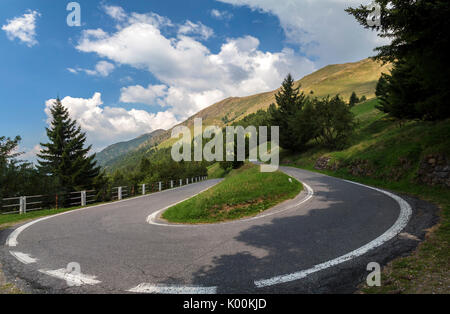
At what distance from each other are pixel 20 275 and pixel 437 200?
12.1m

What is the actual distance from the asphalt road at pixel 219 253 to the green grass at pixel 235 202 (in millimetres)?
1058

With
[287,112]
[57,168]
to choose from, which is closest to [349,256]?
[57,168]

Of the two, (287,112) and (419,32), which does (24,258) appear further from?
(287,112)

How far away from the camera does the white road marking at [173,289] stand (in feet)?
9.69

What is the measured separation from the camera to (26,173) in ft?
79.0

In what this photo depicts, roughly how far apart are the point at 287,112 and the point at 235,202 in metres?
39.9

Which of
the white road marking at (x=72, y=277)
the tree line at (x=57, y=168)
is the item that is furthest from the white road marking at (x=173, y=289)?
the tree line at (x=57, y=168)

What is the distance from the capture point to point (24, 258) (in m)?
4.48

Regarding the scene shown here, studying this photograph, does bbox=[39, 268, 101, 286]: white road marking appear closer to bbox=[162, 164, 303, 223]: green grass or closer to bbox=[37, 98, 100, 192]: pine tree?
bbox=[162, 164, 303, 223]: green grass

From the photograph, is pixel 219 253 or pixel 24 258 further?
pixel 24 258

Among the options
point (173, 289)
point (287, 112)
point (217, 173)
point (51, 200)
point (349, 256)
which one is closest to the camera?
point (173, 289)

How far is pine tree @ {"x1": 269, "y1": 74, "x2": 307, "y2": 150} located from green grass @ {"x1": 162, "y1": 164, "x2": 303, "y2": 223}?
30.0 meters

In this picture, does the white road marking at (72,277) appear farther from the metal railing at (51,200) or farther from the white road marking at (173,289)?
the metal railing at (51,200)

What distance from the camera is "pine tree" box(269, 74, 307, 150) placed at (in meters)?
40.9
